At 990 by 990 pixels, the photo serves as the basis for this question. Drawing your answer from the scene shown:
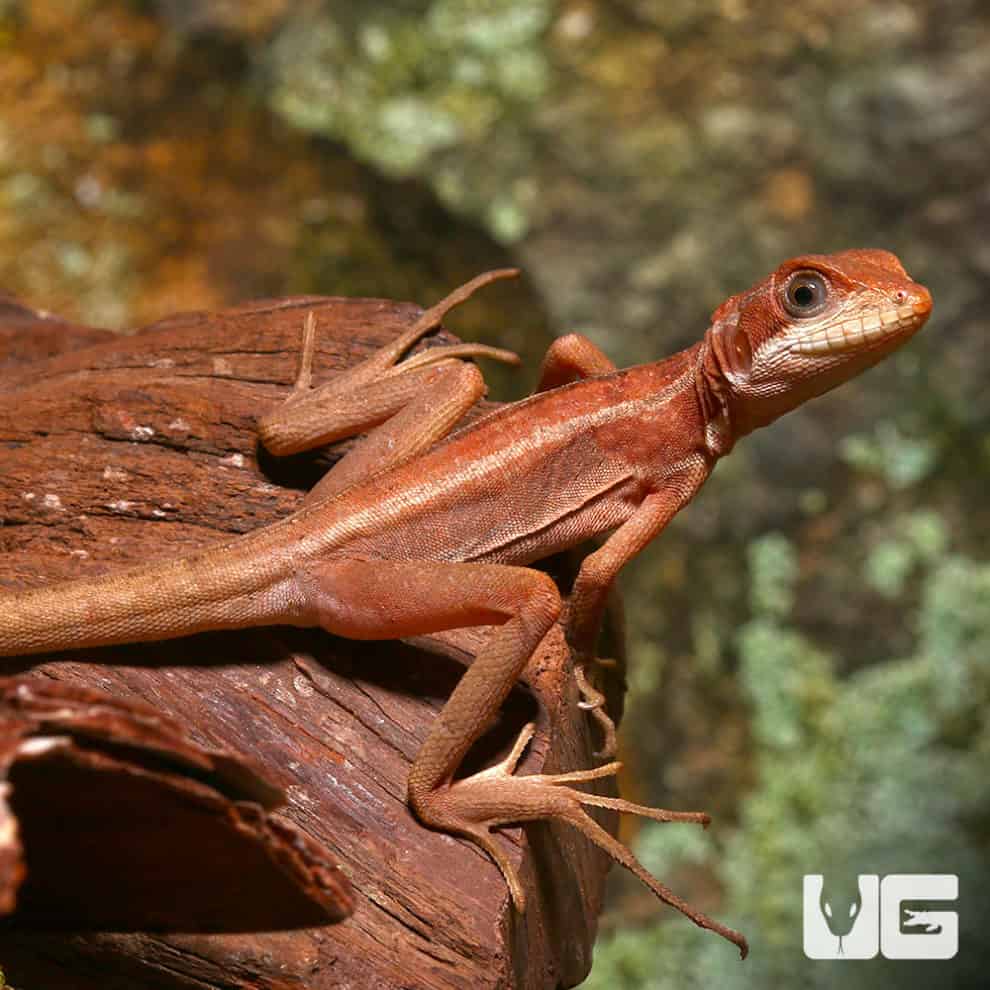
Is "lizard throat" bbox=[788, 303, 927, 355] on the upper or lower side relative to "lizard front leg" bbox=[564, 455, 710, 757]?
upper

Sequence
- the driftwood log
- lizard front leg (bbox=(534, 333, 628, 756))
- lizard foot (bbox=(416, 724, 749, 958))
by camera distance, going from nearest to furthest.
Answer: the driftwood log < lizard foot (bbox=(416, 724, 749, 958)) < lizard front leg (bbox=(534, 333, 628, 756))

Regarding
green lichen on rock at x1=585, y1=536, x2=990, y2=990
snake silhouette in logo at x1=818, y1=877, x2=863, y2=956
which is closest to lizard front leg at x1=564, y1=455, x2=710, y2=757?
snake silhouette in logo at x1=818, y1=877, x2=863, y2=956

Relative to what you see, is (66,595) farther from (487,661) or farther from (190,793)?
(487,661)

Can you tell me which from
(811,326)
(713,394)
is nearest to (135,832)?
(713,394)

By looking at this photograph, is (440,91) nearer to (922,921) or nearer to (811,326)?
(811,326)

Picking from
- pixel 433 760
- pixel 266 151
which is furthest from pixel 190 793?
pixel 266 151

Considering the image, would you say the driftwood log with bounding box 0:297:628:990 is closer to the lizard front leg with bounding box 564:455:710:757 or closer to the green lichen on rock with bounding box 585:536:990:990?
the lizard front leg with bounding box 564:455:710:757

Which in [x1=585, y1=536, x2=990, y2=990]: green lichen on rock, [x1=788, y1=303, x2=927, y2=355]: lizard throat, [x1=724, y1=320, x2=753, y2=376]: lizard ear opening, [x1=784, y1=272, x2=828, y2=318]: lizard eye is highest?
[x1=784, y1=272, x2=828, y2=318]: lizard eye

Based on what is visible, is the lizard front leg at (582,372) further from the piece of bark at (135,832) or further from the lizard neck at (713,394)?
the piece of bark at (135,832)
